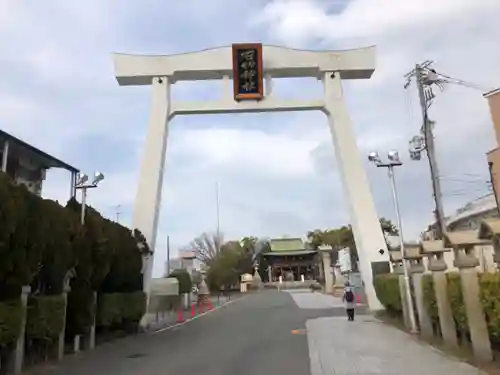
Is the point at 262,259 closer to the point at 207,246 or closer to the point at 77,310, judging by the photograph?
the point at 207,246

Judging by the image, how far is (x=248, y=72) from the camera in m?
21.5

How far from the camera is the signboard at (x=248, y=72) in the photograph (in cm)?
2138

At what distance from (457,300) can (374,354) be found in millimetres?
2071

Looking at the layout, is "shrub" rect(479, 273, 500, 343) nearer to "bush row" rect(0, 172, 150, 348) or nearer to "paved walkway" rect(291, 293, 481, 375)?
"paved walkway" rect(291, 293, 481, 375)

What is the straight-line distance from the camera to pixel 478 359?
9023mm

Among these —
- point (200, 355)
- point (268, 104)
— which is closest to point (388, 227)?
point (268, 104)

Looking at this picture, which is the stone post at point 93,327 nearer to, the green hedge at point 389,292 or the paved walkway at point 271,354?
the paved walkway at point 271,354

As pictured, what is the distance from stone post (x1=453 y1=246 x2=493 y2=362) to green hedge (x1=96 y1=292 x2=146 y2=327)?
9.70m

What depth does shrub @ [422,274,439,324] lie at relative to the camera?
39.3 feet

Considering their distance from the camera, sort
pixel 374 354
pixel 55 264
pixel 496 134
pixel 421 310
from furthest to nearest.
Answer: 1. pixel 496 134
2. pixel 421 310
3. pixel 55 264
4. pixel 374 354

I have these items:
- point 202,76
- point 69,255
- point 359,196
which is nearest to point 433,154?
point 359,196

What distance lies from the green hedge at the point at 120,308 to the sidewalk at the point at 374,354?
5.78 m

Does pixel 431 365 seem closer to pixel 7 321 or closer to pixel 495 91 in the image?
pixel 7 321

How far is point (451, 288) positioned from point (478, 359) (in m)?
1.78
